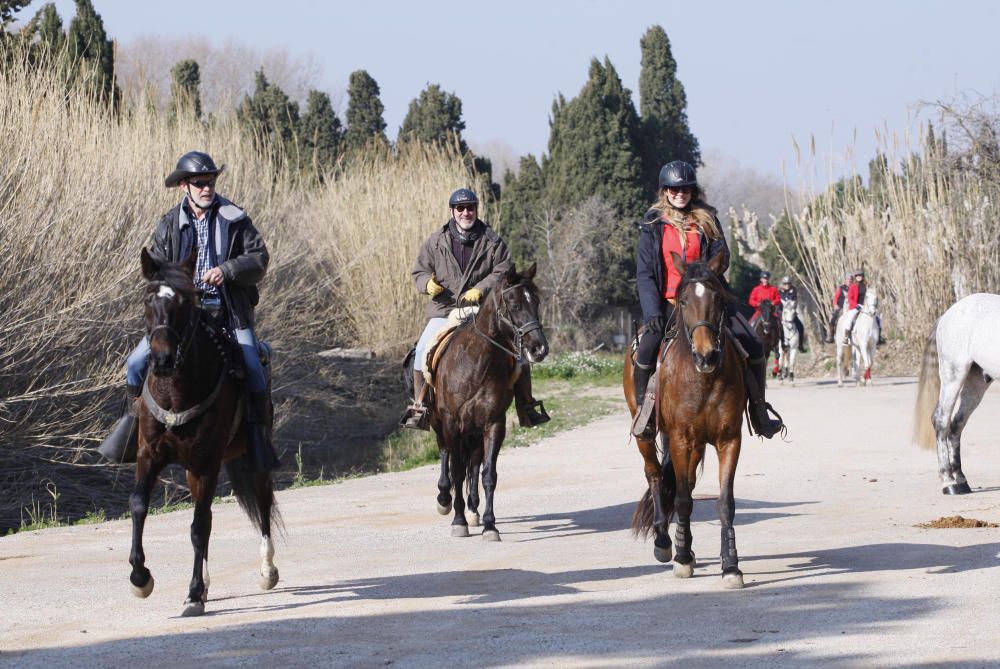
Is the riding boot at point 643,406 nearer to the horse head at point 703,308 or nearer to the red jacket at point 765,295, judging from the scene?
the horse head at point 703,308

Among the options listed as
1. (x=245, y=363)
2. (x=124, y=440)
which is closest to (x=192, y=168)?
(x=245, y=363)

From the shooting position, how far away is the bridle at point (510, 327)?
998 cm

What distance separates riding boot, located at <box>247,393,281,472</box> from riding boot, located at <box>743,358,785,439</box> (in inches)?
113

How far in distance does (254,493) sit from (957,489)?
6.61 metres

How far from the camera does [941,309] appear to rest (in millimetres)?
28141

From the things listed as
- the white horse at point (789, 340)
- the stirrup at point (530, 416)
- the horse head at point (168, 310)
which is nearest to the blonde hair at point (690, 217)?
the horse head at point (168, 310)

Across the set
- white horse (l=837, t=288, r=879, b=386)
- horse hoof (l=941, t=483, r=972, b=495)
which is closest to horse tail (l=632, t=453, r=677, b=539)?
horse hoof (l=941, t=483, r=972, b=495)

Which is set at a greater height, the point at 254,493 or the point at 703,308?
the point at 703,308

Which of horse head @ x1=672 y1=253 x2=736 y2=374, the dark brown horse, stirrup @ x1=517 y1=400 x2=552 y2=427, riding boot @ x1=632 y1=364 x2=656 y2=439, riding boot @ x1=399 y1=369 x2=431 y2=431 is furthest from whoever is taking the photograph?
the dark brown horse

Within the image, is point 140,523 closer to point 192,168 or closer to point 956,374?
point 192,168

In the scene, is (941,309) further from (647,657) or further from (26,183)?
(647,657)

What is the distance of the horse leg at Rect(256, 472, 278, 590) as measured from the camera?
7.81 metres

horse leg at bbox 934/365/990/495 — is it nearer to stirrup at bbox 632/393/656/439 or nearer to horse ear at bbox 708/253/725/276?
stirrup at bbox 632/393/656/439

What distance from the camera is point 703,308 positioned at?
751cm
